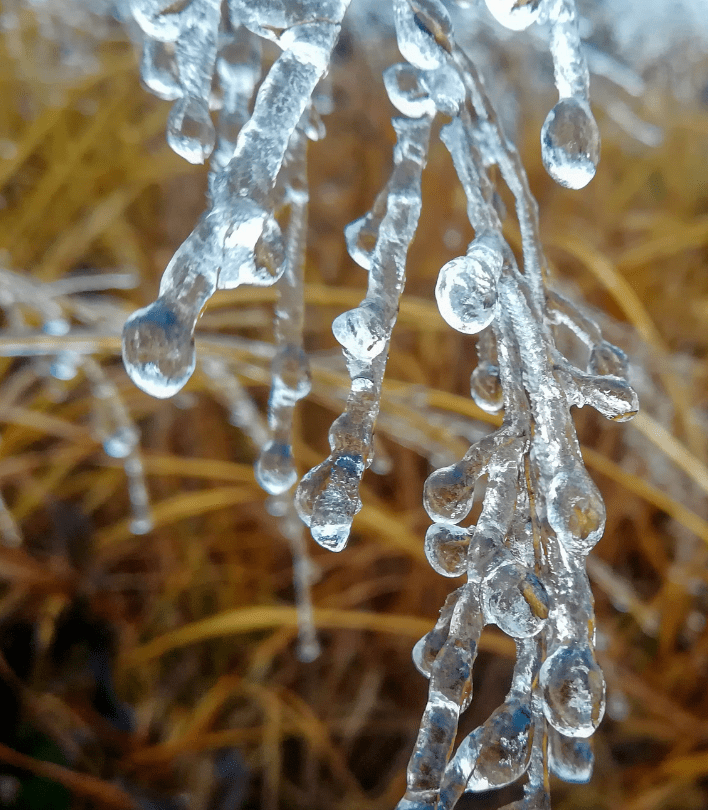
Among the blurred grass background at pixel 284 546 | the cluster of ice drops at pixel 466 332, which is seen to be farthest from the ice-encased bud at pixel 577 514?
the blurred grass background at pixel 284 546

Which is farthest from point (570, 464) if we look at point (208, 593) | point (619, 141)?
point (619, 141)

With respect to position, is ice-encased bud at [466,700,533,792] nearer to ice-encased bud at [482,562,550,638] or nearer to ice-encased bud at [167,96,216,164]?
ice-encased bud at [482,562,550,638]

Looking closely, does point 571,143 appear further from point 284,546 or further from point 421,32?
point 284,546

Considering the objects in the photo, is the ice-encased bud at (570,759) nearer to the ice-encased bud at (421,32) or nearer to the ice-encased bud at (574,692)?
the ice-encased bud at (574,692)

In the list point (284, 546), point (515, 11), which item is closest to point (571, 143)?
point (515, 11)

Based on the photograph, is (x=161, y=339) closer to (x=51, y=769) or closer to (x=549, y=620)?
(x=549, y=620)

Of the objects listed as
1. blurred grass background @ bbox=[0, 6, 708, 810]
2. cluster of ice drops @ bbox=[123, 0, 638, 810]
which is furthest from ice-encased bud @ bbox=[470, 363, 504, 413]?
blurred grass background @ bbox=[0, 6, 708, 810]
